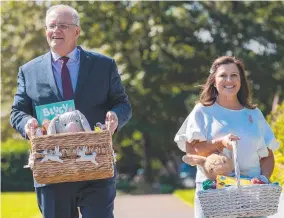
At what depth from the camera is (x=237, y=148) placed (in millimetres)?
5238

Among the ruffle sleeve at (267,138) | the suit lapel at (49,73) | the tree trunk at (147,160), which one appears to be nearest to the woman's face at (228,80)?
the ruffle sleeve at (267,138)

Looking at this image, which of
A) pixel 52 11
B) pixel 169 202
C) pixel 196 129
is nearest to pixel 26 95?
pixel 52 11

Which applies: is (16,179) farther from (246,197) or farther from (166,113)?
(246,197)

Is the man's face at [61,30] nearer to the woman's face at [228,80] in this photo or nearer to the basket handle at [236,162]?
the woman's face at [228,80]

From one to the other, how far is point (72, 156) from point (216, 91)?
1168mm

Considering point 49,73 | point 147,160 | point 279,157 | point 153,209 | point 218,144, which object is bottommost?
point 147,160

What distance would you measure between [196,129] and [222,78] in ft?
1.28

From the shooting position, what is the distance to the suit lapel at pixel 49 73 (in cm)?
529

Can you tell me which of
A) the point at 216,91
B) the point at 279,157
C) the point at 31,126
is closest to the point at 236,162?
the point at 216,91

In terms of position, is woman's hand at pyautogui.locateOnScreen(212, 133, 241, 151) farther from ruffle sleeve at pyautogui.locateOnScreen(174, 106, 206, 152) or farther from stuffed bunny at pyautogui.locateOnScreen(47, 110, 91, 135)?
stuffed bunny at pyautogui.locateOnScreen(47, 110, 91, 135)

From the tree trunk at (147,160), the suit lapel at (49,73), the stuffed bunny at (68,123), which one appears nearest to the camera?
the stuffed bunny at (68,123)

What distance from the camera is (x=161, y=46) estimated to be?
30.5 metres

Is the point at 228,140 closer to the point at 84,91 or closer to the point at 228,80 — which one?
the point at 228,80

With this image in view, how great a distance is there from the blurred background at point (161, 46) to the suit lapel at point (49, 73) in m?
23.7
